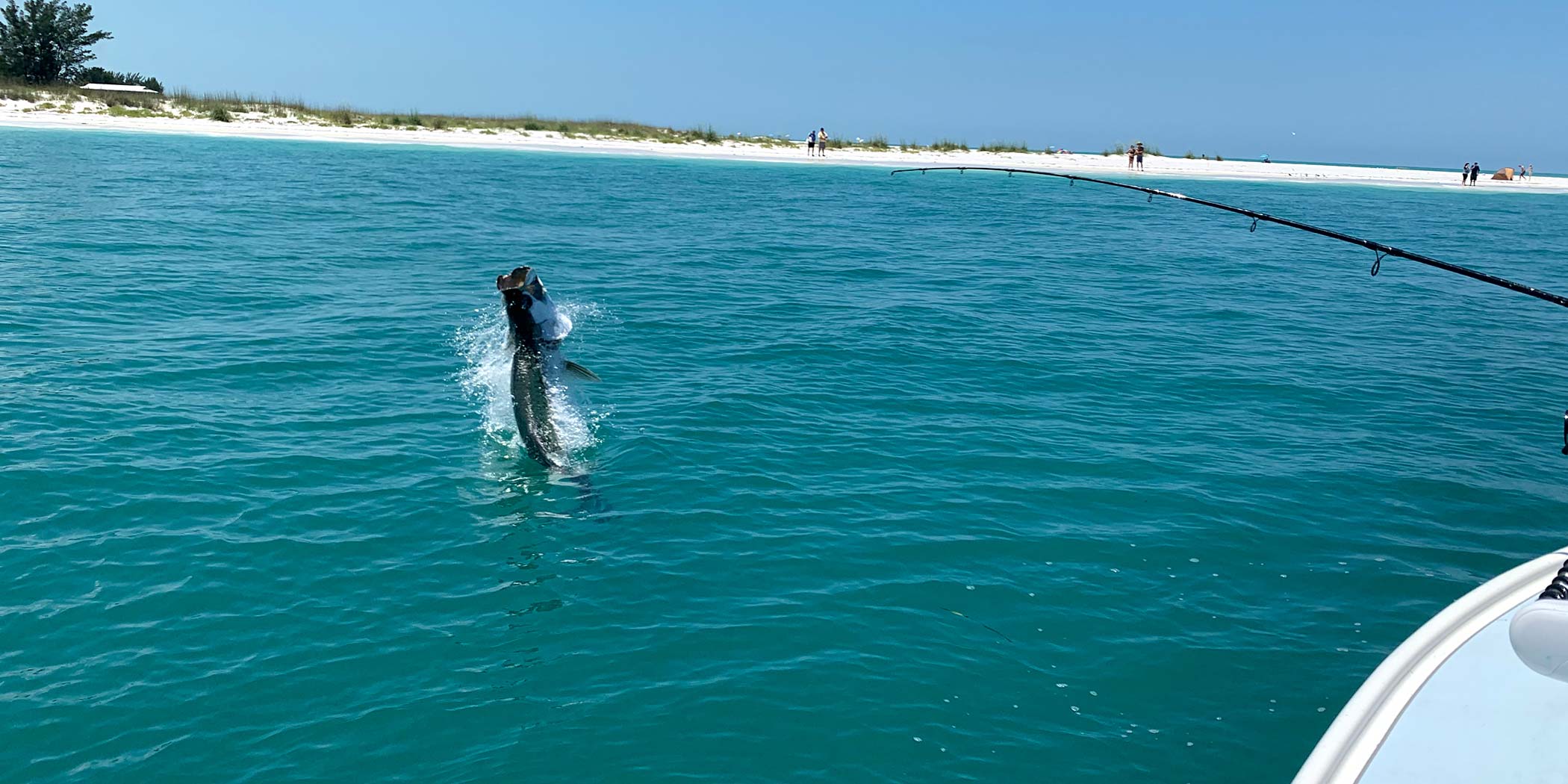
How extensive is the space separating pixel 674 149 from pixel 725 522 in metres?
65.4

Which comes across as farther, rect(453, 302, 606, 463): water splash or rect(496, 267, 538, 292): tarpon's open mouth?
rect(453, 302, 606, 463): water splash

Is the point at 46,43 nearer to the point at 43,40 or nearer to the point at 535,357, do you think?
the point at 43,40

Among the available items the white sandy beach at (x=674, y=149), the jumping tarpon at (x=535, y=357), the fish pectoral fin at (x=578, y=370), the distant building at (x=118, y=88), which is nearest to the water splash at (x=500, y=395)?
the jumping tarpon at (x=535, y=357)

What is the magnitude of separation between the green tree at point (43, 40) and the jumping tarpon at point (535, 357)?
81150mm

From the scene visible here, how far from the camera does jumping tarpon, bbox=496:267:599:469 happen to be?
8.91 metres

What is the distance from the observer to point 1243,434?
12.8 m

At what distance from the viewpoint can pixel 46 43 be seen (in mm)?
71750

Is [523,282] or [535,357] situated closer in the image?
[523,282]

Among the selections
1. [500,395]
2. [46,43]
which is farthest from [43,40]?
[500,395]

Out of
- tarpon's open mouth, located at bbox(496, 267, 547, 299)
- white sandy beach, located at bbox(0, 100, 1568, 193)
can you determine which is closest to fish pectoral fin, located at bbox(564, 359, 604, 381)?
tarpon's open mouth, located at bbox(496, 267, 547, 299)

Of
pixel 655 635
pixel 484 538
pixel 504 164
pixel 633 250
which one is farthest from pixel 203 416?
pixel 504 164

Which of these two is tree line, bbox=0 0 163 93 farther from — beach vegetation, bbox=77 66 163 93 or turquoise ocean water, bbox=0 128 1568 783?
turquoise ocean water, bbox=0 128 1568 783

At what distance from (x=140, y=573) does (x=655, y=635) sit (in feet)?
13.9

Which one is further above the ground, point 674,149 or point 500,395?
point 674,149
